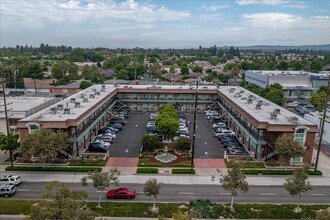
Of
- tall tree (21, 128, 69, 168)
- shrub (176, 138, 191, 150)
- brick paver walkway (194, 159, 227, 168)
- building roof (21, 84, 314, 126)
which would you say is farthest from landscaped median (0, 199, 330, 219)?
shrub (176, 138, 191, 150)

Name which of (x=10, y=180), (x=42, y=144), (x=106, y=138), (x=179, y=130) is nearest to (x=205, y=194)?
(x=42, y=144)

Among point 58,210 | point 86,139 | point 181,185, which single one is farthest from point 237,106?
point 58,210

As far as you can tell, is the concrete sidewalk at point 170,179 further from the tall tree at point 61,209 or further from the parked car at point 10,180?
the tall tree at point 61,209

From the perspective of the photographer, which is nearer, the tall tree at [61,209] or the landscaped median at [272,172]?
the tall tree at [61,209]

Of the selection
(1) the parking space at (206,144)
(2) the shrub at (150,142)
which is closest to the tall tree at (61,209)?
(2) the shrub at (150,142)

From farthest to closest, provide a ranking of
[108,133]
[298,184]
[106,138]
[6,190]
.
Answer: [108,133], [106,138], [6,190], [298,184]

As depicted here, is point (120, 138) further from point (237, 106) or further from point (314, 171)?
point (314, 171)

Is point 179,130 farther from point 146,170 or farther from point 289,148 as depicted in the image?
point 289,148
